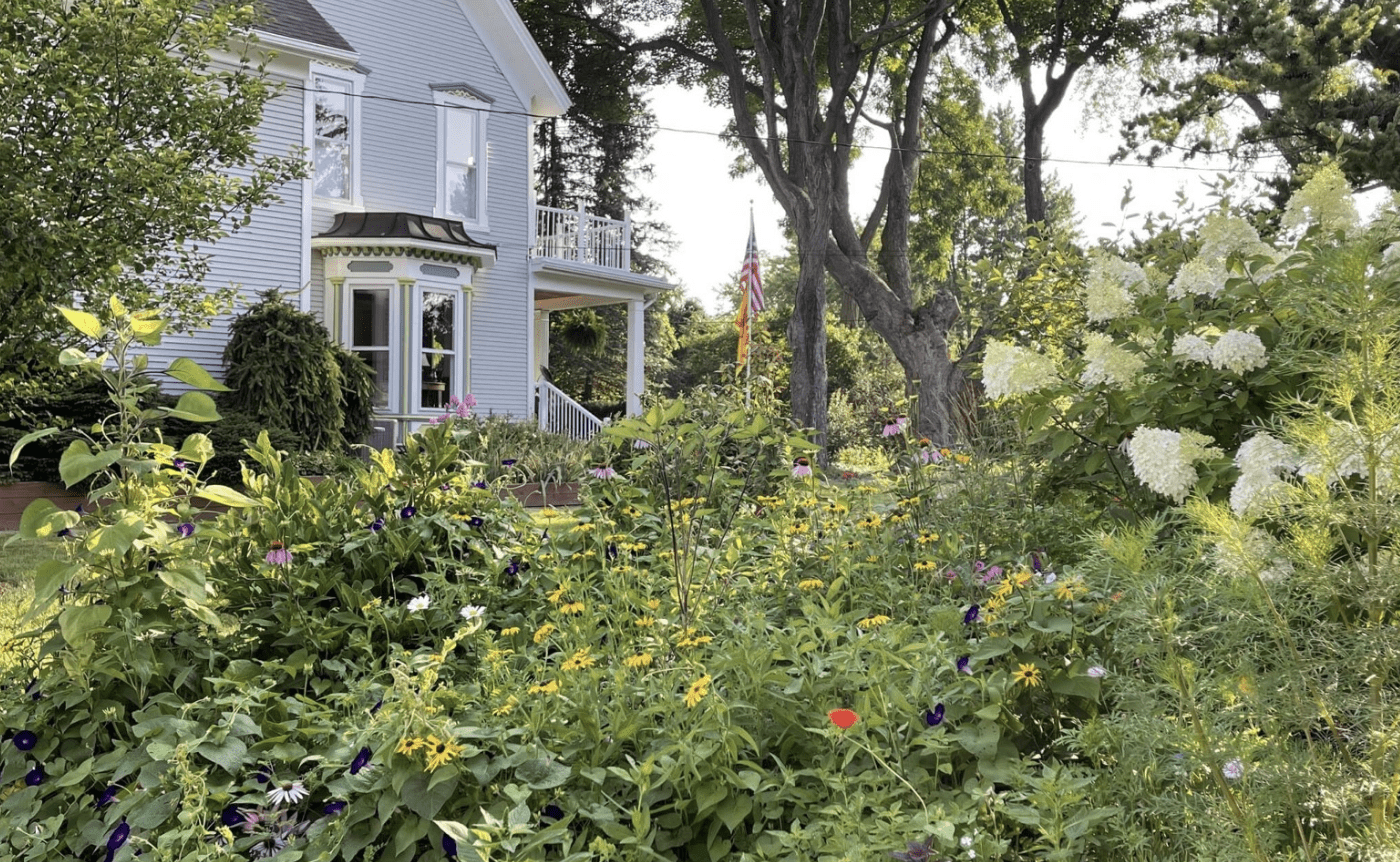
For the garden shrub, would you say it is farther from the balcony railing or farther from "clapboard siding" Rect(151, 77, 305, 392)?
the balcony railing

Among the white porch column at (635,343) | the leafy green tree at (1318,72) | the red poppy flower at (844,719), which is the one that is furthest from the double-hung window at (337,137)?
the red poppy flower at (844,719)

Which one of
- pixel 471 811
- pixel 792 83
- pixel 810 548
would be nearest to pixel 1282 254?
pixel 810 548

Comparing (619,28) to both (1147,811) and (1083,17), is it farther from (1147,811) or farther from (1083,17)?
(1147,811)

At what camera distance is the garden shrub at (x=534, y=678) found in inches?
81.7

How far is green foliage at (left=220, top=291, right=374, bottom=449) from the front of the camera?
1175 centimetres

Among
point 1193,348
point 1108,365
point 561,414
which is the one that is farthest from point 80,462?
point 561,414

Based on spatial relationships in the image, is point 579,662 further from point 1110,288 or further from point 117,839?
point 1110,288

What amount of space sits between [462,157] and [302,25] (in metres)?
3.22

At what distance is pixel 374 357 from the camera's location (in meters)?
14.9

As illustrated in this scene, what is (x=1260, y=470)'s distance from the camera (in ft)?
6.26

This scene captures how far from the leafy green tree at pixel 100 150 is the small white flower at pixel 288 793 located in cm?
421

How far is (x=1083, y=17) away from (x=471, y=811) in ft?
57.5

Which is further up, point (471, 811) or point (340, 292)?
point (340, 292)

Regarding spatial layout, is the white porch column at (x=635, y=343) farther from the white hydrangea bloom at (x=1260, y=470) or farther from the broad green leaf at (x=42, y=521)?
the white hydrangea bloom at (x=1260, y=470)
